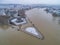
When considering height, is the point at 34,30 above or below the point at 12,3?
below

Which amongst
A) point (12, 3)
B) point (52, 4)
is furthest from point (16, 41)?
point (52, 4)

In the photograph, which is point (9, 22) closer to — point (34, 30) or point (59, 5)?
point (34, 30)

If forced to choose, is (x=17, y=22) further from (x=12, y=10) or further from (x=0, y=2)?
(x=0, y=2)

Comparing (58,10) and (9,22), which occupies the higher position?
(58,10)

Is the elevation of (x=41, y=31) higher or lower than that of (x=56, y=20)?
lower

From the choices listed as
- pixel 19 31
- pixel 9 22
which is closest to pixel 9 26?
pixel 9 22

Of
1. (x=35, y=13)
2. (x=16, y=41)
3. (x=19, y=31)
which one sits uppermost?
(x=35, y=13)
